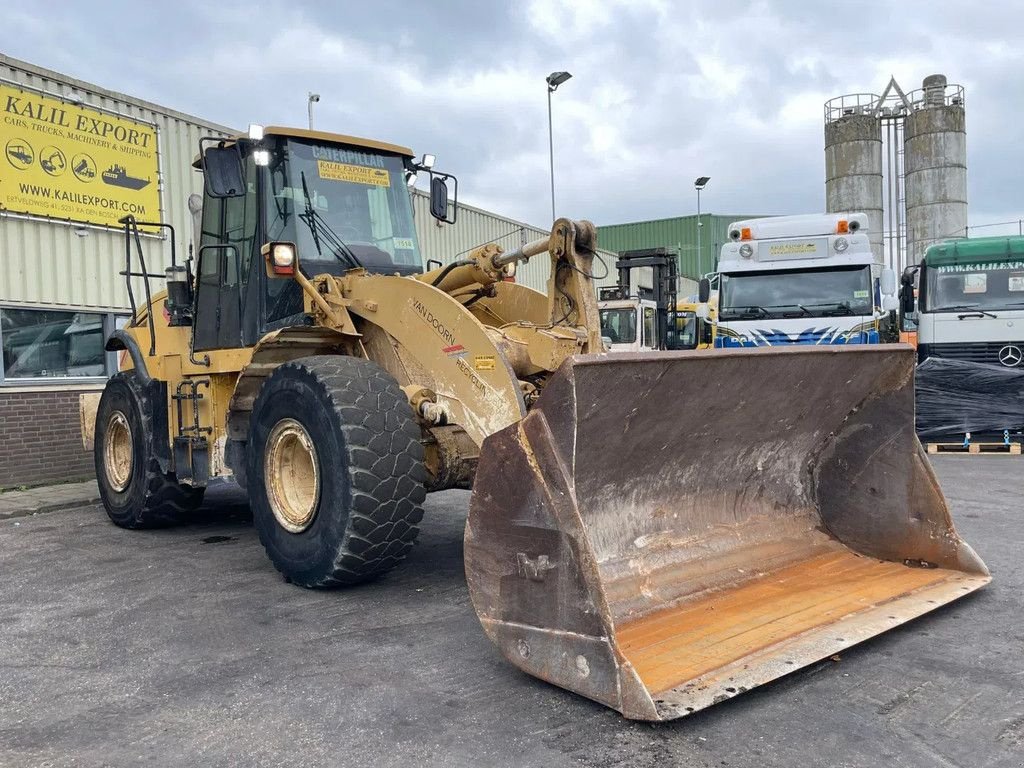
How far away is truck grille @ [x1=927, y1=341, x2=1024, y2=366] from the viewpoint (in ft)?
37.7

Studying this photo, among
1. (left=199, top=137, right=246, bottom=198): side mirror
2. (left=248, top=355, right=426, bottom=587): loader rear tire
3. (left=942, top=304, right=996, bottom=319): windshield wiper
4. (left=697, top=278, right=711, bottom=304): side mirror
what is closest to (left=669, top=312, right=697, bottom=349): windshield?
(left=697, top=278, right=711, bottom=304): side mirror

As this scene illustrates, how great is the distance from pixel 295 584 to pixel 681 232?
4092 cm

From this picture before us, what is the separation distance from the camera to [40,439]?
9484 millimetres

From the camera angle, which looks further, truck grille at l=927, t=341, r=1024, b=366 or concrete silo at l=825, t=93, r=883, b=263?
concrete silo at l=825, t=93, r=883, b=263

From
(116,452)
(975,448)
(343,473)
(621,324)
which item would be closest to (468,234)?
(621,324)

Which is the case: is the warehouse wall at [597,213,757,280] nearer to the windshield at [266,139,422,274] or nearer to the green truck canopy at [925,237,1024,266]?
the green truck canopy at [925,237,1024,266]

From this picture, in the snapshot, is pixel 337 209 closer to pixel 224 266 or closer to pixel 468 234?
pixel 224 266

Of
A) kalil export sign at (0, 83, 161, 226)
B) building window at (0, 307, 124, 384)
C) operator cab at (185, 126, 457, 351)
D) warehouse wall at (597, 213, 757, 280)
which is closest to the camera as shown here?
operator cab at (185, 126, 457, 351)

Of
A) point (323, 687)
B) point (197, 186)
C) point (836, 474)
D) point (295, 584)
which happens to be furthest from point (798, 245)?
point (323, 687)

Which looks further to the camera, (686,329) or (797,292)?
(686,329)

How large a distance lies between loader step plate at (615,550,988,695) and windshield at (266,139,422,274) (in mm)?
3249

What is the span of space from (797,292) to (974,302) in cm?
259

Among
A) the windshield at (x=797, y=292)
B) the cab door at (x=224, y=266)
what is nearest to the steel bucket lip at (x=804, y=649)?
the cab door at (x=224, y=266)

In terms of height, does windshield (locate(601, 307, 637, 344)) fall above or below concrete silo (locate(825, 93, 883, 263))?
below
